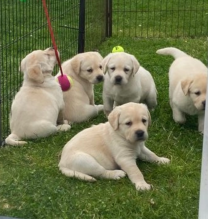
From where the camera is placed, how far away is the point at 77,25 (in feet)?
25.8

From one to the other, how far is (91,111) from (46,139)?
72 centimetres

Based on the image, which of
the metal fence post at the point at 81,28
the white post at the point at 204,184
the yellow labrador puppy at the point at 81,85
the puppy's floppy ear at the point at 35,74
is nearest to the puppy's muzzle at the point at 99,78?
→ the yellow labrador puppy at the point at 81,85

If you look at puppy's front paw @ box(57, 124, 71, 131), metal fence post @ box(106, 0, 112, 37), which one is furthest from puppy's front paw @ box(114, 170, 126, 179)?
metal fence post @ box(106, 0, 112, 37)

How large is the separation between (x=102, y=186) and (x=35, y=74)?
1500 mm

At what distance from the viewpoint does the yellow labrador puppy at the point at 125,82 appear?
528 cm

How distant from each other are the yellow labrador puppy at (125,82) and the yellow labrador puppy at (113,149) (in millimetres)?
1035

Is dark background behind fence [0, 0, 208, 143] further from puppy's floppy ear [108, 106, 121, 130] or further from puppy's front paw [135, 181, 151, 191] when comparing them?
puppy's front paw [135, 181, 151, 191]

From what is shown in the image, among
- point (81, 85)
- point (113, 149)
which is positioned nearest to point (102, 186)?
point (113, 149)

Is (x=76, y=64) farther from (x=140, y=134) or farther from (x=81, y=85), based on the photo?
(x=140, y=134)

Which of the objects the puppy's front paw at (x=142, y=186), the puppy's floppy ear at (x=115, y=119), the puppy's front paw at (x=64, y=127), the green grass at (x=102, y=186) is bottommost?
the green grass at (x=102, y=186)

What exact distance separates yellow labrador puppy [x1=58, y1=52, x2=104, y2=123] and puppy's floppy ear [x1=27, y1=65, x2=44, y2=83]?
20.5 inches

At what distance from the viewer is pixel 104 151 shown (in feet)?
14.1

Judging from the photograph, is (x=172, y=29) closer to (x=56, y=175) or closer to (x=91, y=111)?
(x=91, y=111)

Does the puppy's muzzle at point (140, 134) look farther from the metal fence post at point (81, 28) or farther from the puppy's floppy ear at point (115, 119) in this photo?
the metal fence post at point (81, 28)
